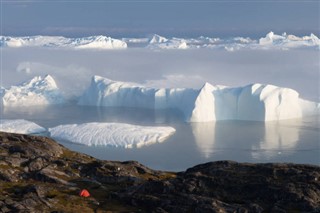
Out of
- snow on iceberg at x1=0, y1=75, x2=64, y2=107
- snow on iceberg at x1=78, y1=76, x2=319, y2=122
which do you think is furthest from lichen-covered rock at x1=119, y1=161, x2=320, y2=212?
snow on iceberg at x1=0, y1=75, x2=64, y2=107

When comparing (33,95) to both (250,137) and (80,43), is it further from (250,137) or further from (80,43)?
(80,43)

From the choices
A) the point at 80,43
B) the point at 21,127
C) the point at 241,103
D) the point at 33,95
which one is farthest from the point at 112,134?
the point at 80,43

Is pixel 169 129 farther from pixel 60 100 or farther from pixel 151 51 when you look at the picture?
pixel 151 51

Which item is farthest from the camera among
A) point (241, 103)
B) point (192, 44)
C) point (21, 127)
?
point (192, 44)

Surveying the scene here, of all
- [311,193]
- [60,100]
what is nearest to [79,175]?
[311,193]

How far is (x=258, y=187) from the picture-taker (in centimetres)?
1537

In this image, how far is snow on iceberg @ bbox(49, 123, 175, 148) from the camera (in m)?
37.2

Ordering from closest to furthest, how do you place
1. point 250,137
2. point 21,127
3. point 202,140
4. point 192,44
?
point 202,140, point 250,137, point 21,127, point 192,44

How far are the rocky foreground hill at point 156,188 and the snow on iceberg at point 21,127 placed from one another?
21.5 m

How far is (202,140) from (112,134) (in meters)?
6.11

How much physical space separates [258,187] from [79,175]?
6.39m

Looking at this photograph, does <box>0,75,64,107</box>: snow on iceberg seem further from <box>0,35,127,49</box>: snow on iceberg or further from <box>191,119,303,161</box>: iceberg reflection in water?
<box>0,35,127,49</box>: snow on iceberg

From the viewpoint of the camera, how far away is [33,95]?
54.0 meters

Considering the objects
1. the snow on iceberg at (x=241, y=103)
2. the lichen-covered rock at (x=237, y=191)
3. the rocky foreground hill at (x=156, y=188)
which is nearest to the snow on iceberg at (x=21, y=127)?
the snow on iceberg at (x=241, y=103)
